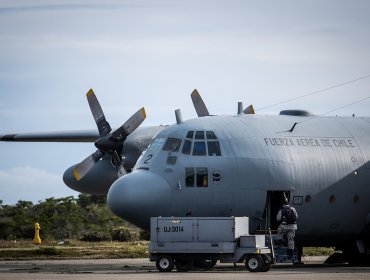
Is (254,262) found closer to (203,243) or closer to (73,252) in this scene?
(203,243)

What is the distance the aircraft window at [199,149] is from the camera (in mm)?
28641

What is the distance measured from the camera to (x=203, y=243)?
87.7ft

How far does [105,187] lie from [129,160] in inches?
124

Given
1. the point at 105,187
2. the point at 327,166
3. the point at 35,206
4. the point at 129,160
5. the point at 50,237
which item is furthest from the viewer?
the point at 35,206

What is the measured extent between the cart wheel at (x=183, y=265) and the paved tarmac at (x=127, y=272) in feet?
2.07

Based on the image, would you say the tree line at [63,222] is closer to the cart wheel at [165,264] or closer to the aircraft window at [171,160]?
the aircraft window at [171,160]

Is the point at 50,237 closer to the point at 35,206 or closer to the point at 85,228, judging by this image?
the point at 85,228

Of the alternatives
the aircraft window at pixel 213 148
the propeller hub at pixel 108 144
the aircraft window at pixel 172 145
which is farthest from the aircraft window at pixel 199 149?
the propeller hub at pixel 108 144

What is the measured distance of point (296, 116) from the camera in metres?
32.5

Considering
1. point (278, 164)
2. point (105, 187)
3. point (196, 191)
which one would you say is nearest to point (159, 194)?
point (196, 191)

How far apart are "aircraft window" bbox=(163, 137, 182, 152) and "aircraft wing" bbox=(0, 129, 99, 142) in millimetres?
13439

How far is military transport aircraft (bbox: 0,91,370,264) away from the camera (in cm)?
2825

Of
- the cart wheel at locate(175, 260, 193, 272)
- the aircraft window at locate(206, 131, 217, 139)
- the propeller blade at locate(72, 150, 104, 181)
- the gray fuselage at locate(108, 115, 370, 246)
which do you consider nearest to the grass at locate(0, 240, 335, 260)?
the propeller blade at locate(72, 150, 104, 181)

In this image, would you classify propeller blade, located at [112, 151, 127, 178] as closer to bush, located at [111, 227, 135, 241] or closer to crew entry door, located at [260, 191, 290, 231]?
crew entry door, located at [260, 191, 290, 231]
